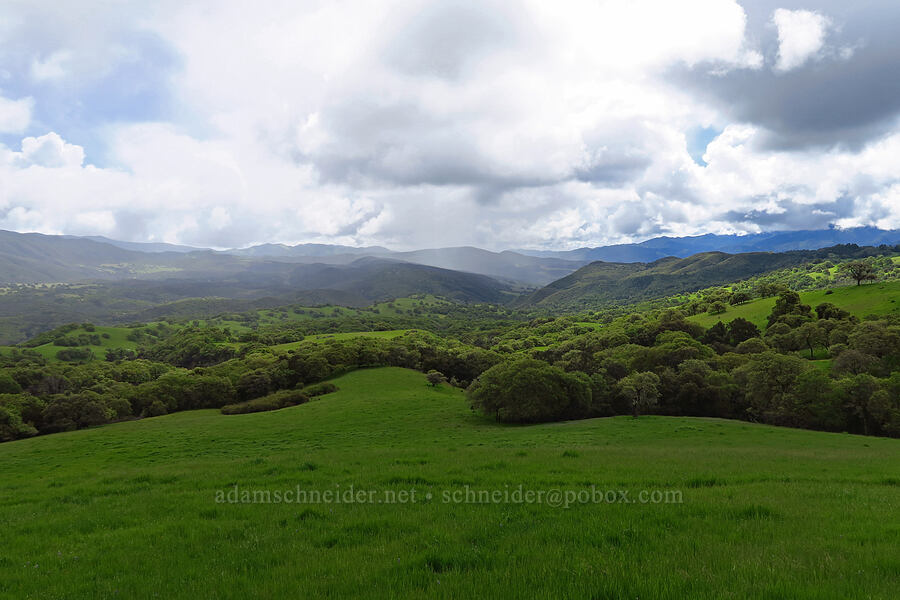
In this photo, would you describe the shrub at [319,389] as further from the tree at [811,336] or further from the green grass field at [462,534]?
the tree at [811,336]

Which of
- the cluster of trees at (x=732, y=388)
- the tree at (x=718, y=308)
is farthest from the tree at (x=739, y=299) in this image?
the cluster of trees at (x=732, y=388)

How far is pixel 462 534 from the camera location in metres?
7.47

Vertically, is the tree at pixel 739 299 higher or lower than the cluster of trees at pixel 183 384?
higher

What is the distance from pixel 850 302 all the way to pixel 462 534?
518ft

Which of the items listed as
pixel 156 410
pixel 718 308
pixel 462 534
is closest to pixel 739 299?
pixel 718 308

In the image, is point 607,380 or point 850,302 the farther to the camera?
point 850,302

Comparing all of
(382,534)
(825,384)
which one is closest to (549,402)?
(825,384)

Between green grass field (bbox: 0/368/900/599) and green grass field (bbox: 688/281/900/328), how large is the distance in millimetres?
127649

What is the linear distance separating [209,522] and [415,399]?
6005 cm

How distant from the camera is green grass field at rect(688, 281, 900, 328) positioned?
102881mm

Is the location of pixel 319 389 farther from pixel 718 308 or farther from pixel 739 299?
pixel 739 299

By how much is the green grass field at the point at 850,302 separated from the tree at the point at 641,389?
289 ft

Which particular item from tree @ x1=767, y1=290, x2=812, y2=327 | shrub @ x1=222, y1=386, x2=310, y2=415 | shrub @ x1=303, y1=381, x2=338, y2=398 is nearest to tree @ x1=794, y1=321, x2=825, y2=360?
tree @ x1=767, y1=290, x2=812, y2=327

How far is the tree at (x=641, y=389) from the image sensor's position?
A: 5359 cm
